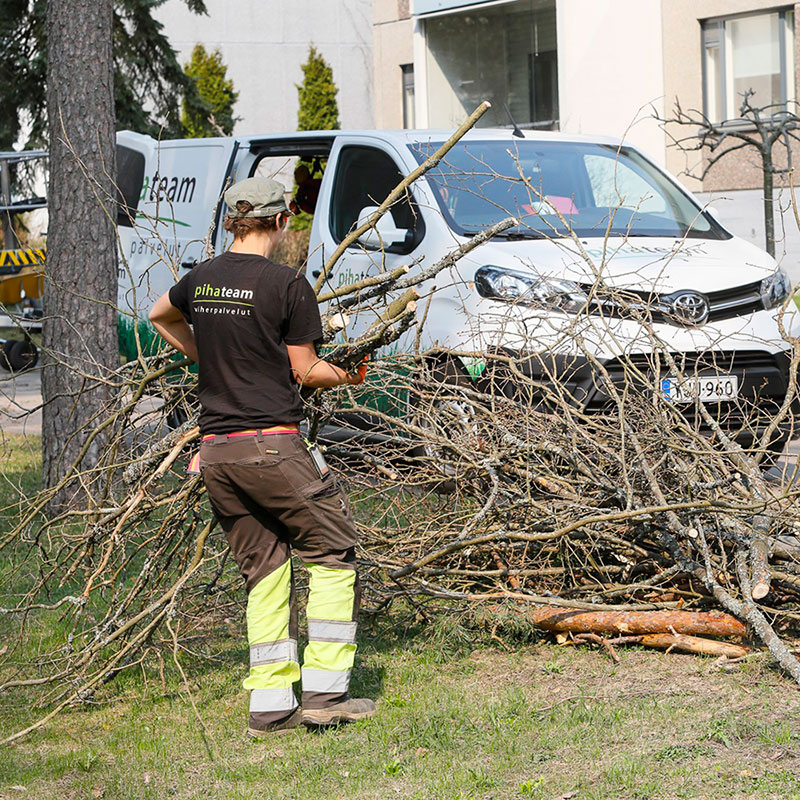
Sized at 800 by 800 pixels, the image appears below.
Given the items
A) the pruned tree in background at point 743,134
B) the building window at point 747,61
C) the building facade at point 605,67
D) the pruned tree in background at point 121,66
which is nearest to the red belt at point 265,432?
the pruned tree in background at point 743,134

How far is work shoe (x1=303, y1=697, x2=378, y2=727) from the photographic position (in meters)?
4.21

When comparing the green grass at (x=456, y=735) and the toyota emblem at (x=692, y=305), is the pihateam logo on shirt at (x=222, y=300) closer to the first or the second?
the green grass at (x=456, y=735)

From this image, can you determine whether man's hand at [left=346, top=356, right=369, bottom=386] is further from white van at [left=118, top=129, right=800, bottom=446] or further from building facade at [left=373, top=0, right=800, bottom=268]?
building facade at [left=373, top=0, right=800, bottom=268]

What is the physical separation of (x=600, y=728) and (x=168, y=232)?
683 centimetres

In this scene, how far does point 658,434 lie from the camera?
5.06m

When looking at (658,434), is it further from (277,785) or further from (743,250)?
(743,250)

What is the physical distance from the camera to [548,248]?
695cm

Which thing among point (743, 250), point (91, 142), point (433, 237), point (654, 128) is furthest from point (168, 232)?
point (654, 128)

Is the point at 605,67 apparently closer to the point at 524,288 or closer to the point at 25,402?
the point at 25,402

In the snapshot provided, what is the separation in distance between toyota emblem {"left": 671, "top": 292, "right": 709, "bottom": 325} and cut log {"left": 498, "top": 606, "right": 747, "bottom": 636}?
2.18m

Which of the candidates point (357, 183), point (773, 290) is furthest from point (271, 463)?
point (357, 183)

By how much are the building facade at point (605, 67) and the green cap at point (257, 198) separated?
37.9 ft

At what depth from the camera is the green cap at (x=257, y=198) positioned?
414cm

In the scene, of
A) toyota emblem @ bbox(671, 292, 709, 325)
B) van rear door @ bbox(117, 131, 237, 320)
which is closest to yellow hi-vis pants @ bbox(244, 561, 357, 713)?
toyota emblem @ bbox(671, 292, 709, 325)
